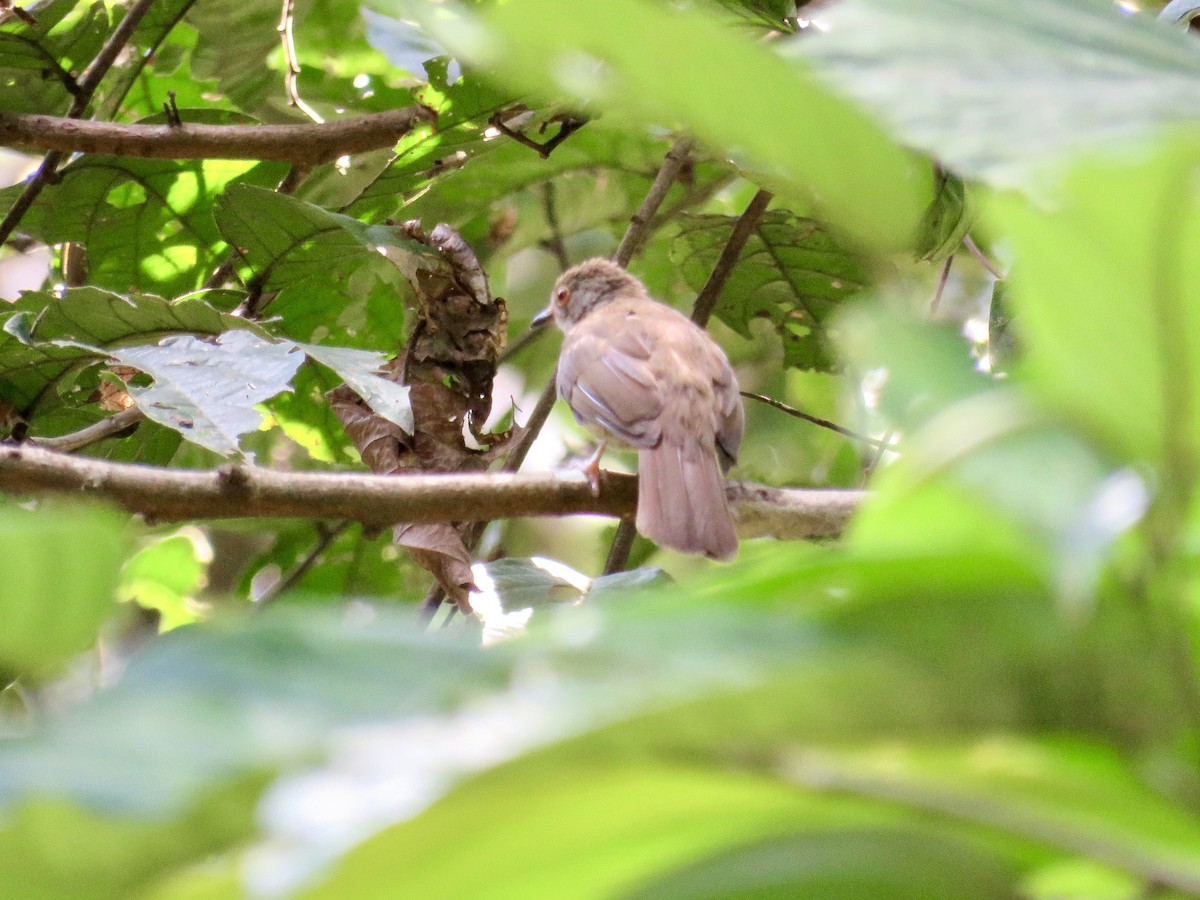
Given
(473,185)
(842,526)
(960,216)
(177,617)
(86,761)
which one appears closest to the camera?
(86,761)

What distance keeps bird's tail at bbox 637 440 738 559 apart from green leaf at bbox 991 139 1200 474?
2.92 meters

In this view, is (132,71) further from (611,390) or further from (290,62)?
(611,390)

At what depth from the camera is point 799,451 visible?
6.13 meters

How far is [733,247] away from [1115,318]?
4133 millimetres

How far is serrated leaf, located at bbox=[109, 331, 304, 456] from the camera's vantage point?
2.59 m

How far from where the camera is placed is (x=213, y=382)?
9.05ft

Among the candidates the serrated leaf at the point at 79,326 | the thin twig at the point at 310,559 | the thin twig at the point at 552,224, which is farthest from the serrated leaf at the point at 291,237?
the thin twig at the point at 552,224

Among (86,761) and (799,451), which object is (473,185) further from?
(86,761)

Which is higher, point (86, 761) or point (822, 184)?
point (822, 184)

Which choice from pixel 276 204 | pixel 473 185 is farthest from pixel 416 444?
pixel 473 185

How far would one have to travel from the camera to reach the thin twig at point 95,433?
310cm

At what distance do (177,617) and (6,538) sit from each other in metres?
4.45

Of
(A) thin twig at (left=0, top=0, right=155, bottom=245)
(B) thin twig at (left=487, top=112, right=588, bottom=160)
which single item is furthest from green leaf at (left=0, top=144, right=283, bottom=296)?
(B) thin twig at (left=487, top=112, right=588, bottom=160)

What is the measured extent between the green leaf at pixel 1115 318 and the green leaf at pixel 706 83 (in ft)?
0.32
